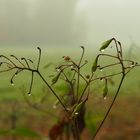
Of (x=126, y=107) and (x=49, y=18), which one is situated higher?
(x=49, y=18)

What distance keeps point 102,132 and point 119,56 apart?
107 inches

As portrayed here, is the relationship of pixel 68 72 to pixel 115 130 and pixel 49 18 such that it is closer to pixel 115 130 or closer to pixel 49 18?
pixel 115 130

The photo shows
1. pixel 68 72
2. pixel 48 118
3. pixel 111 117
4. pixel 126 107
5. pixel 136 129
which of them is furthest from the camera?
pixel 126 107

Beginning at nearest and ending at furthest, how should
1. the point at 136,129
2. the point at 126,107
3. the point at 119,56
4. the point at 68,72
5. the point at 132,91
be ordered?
the point at 119,56
the point at 68,72
the point at 136,129
the point at 126,107
the point at 132,91

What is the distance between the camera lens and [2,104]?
4.45 metres

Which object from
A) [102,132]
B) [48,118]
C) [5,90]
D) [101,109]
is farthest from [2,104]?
[102,132]

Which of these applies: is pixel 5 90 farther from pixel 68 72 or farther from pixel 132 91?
pixel 68 72

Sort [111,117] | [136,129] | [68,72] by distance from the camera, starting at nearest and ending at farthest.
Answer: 1. [68,72]
2. [136,129]
3. [111,117]

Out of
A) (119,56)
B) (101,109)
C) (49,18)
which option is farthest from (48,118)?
(49,18)

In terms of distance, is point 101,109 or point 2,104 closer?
point 101,109

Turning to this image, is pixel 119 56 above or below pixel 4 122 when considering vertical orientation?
above

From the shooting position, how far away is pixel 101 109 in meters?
3.91

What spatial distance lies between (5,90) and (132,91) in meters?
1.38

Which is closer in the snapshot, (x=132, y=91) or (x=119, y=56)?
(x=119, y=56)
